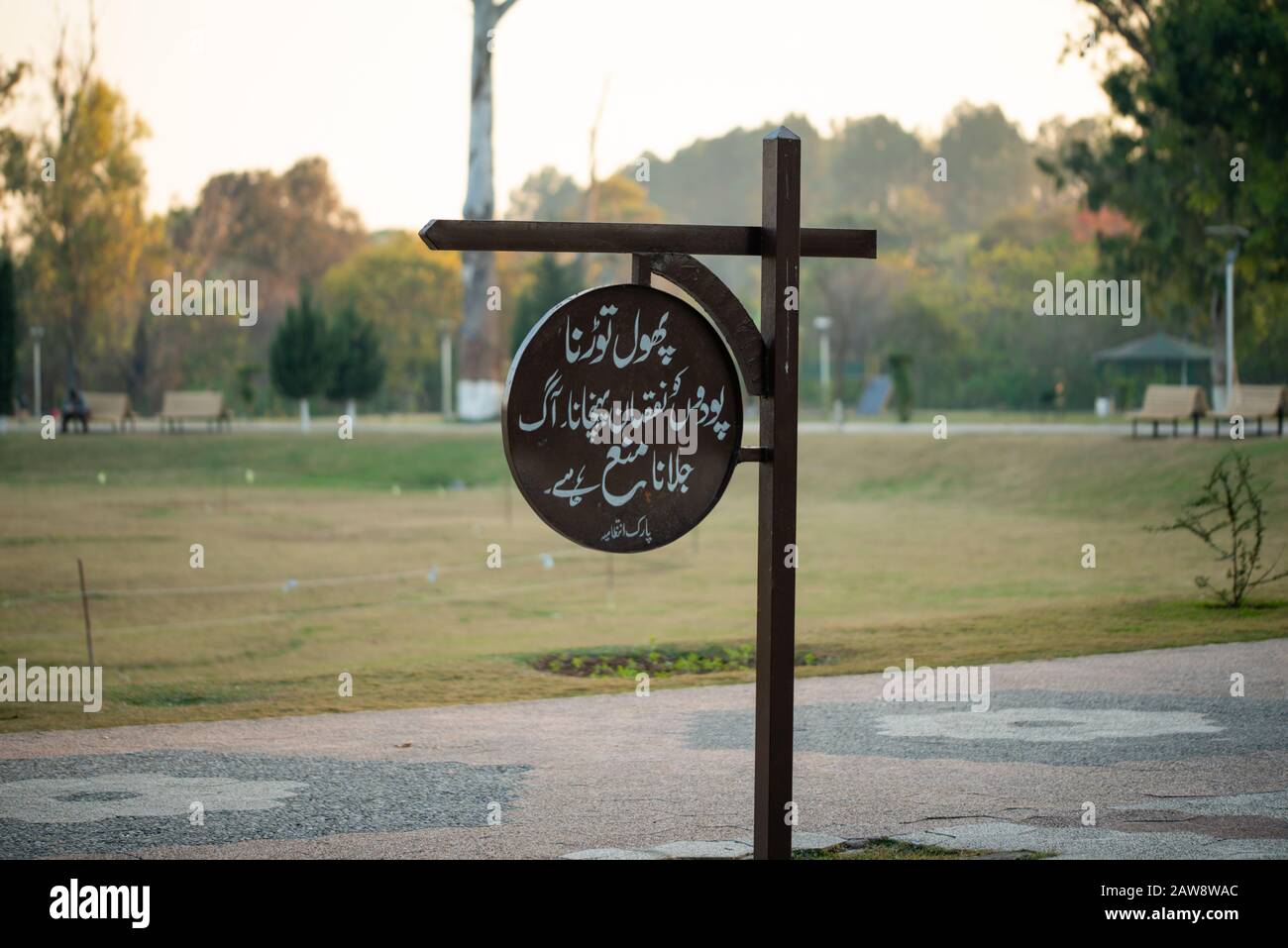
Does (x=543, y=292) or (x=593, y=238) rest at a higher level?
(x=543, y=292)

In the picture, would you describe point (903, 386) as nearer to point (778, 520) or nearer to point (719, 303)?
point (719, 303)

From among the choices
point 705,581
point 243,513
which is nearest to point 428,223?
point 705,581

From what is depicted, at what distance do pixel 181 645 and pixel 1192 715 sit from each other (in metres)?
10.2

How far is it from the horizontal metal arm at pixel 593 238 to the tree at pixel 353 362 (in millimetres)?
40017

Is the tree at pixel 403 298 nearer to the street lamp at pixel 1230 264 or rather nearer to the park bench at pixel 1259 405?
the street lamp at pixel 1230 264

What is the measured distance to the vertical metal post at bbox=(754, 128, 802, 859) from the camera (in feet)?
21.6

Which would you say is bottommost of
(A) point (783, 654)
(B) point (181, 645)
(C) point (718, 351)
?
(B) point (181, 645)

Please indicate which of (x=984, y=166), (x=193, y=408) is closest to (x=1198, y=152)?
(x=193, y=408)

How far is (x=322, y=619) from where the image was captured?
17.4 metres

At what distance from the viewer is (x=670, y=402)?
6719 mm

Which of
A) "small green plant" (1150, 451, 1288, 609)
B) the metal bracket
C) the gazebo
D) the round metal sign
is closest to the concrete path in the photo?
the round metal sign

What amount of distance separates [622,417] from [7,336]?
4069cm

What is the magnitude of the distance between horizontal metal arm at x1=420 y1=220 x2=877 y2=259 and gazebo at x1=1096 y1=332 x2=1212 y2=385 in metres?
43.7
